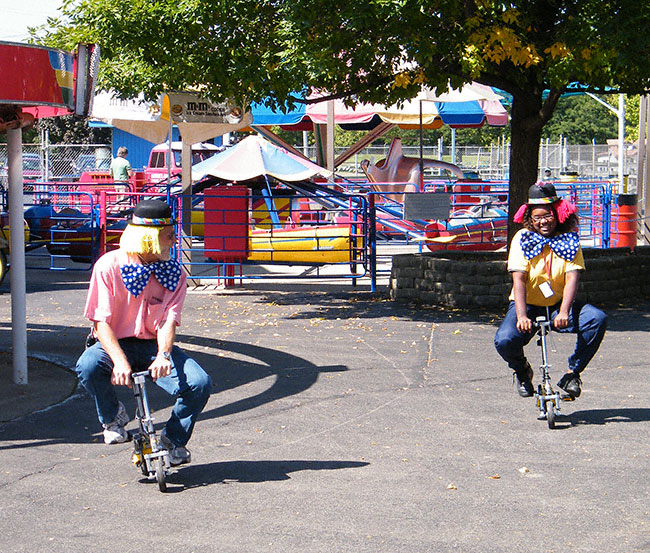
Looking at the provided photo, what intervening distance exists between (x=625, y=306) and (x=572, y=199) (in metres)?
8.71

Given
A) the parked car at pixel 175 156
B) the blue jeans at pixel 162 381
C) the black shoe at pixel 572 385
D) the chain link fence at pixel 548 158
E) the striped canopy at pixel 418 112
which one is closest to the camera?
the blue jeans at pixel 162 381

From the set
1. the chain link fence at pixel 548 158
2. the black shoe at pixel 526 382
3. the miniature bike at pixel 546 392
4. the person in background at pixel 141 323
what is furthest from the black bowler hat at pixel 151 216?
the chain link fence at pixel 548 158

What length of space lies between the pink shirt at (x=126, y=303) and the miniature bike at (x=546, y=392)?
2.61 meters

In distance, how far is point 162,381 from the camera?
566 cm

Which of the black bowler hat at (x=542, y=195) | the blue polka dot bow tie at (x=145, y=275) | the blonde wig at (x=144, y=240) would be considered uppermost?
the black bowler hat at (x=542, y=195)

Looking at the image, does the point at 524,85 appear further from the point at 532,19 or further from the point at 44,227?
the point at 44,227

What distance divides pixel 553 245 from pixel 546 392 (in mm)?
1016

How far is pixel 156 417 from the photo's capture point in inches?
292

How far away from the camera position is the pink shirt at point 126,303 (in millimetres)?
5605

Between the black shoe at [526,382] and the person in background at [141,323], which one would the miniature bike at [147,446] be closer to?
the person in background at [141,323]

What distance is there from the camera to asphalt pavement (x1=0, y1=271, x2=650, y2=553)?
489 cm

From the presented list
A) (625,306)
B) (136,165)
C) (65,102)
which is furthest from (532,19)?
(136,165)

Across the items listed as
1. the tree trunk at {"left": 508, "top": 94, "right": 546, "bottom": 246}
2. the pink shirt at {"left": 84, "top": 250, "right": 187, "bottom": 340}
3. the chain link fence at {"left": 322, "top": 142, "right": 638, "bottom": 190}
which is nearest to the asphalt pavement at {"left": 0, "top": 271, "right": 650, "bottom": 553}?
the pink shirt at {"left": 84, "top": 250, "right": 187, "bottom": 340}

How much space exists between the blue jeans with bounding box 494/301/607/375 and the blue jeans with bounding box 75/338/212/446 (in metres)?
2.35
